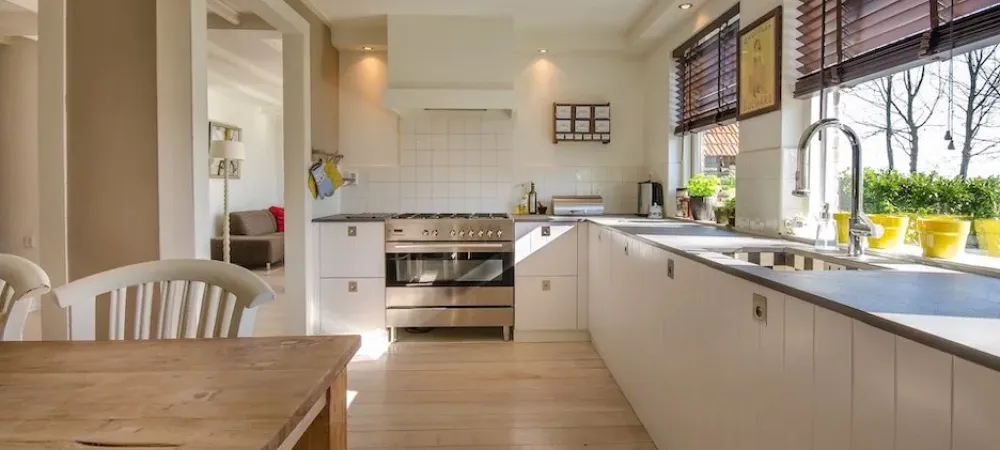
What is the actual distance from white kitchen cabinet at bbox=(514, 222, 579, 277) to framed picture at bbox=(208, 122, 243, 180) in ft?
15.9

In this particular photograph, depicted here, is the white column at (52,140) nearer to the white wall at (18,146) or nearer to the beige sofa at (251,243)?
the white wall at (18,146)

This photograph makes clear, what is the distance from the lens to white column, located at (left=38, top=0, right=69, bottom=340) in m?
2.14

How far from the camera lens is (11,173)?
4.96m

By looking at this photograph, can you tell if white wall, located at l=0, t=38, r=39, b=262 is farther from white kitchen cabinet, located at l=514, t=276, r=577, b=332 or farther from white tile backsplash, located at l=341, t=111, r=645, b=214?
white kitchen cabinet, located at l=514, t=276, r=577, b=332

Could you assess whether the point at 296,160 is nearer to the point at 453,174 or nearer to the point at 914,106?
→ the point at 453,174

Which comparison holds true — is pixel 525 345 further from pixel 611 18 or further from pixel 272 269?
pixel 272 269

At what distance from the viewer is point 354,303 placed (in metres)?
3.71

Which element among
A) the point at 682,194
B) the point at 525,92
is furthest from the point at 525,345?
the point at 525,92

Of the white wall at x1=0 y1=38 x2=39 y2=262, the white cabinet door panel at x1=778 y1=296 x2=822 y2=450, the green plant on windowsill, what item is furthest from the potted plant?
the white wall at x1=0 y1=38 x2=39 y2=262

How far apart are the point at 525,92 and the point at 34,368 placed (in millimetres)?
3678

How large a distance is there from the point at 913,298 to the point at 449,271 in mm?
2917

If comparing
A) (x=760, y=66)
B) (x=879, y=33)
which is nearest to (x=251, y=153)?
(x=760, y=66)

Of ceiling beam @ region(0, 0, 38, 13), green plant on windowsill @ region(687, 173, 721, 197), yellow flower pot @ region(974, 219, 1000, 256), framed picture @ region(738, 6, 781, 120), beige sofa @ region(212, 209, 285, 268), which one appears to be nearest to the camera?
yellow flower pot @ region(974, 219, 1000, 256)

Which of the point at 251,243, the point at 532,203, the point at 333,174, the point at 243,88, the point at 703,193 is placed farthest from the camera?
the point at 243,88
